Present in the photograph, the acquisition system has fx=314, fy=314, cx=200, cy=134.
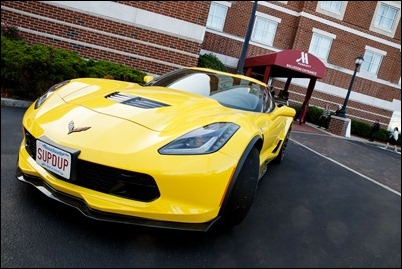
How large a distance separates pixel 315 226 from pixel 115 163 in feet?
4.18

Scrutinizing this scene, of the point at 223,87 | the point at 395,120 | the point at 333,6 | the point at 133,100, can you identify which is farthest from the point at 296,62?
the point at 395,120

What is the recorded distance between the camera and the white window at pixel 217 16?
17875mm

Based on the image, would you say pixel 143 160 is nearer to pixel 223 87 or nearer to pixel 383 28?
pixel 223 87

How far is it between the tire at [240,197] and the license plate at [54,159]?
42.9 inches

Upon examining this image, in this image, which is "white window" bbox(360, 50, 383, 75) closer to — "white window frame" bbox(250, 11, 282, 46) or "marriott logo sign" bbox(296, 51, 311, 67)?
"white window frame" bbox(250, 11, 282, 46)

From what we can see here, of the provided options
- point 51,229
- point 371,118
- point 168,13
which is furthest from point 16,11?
point 371,118

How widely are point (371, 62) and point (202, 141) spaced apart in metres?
22.3

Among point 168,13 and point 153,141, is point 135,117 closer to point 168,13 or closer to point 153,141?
point 153,141

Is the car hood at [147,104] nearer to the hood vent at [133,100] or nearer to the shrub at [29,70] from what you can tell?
the hood vent at [133,100]

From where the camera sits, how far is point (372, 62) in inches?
820

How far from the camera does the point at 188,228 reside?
2037mm

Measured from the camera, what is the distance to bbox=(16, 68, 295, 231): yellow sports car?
193cm

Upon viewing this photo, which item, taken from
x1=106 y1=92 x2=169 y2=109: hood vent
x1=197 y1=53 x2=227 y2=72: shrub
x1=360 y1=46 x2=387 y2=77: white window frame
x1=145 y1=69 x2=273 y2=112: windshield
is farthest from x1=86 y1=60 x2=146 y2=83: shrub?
x1=360 y1=46 x2=387 y2=77: white window frame

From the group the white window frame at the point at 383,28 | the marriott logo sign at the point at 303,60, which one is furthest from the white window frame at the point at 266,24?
the white window frame at the point at 383,28
